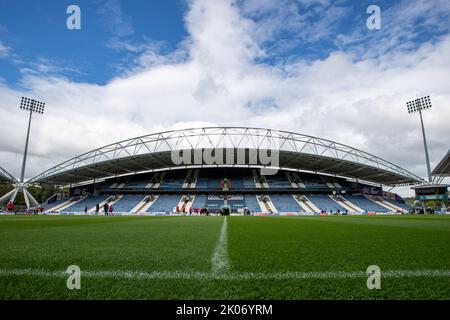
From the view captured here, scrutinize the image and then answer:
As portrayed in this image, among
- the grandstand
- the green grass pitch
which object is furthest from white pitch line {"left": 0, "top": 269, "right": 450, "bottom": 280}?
the grandstand

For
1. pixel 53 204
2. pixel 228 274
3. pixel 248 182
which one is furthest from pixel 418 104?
pixel 53 204

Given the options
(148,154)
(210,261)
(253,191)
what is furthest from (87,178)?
(210,261)

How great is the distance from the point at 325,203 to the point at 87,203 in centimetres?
4119

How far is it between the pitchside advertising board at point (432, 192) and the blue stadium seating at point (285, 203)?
1996 cm

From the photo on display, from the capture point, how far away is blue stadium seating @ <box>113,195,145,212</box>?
3988 cm

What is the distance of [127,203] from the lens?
1656 inches

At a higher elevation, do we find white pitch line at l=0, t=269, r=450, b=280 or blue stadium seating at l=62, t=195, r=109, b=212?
white pitch line at l=0, t=269, r=450, b=280

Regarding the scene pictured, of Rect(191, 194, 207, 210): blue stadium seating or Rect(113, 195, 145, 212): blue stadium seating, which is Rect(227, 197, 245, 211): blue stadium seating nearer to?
Rect(191, 194, 207, 210): blue stadium seating

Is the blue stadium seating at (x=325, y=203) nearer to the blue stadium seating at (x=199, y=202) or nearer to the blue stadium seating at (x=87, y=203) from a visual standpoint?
the blue stadium seating at (x=199, y=202)

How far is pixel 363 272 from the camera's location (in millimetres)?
2477

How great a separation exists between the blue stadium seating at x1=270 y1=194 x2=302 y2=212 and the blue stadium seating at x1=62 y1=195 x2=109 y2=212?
28916 mm

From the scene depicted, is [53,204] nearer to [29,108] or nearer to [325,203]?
[29,108]

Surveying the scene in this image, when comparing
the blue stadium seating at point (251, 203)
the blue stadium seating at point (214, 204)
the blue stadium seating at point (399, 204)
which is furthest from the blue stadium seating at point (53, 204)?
the blue stadium seating at point (399, 204)
